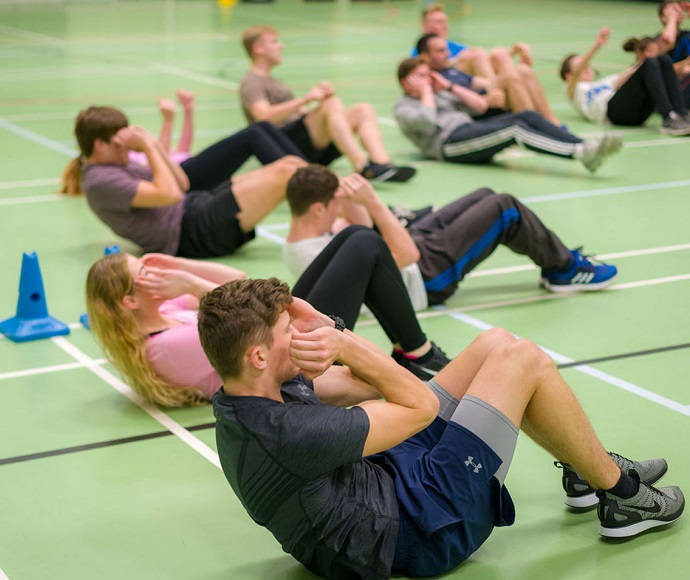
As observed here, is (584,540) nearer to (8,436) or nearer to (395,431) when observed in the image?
(395,431)

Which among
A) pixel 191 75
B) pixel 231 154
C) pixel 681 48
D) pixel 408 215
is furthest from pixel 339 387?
pixel 191 75

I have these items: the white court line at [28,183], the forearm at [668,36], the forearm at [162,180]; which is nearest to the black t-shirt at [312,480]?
the forearm at [162,180]

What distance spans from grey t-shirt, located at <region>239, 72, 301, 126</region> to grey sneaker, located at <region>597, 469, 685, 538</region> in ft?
20.4

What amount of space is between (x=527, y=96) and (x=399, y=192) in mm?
1941

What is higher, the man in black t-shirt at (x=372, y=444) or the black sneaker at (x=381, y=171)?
the man in black t-shirt at (x=372, y=444)

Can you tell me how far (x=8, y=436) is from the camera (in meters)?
4.39

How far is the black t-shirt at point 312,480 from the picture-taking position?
2986mm

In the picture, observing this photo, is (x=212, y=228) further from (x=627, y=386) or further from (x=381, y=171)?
(x=627, y=386)

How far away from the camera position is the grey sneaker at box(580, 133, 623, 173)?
8750 millimetres

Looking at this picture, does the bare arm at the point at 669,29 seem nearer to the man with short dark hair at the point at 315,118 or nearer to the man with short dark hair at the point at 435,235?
the man with short dark hair at the point at 315,118

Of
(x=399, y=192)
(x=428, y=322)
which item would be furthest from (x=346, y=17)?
(x=428, y=322)

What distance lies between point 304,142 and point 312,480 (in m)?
6.13

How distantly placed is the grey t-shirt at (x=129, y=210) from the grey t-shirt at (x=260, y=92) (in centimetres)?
243

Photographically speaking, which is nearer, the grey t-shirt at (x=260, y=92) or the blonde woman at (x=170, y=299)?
the blonde woman at (x=170, y=299)
